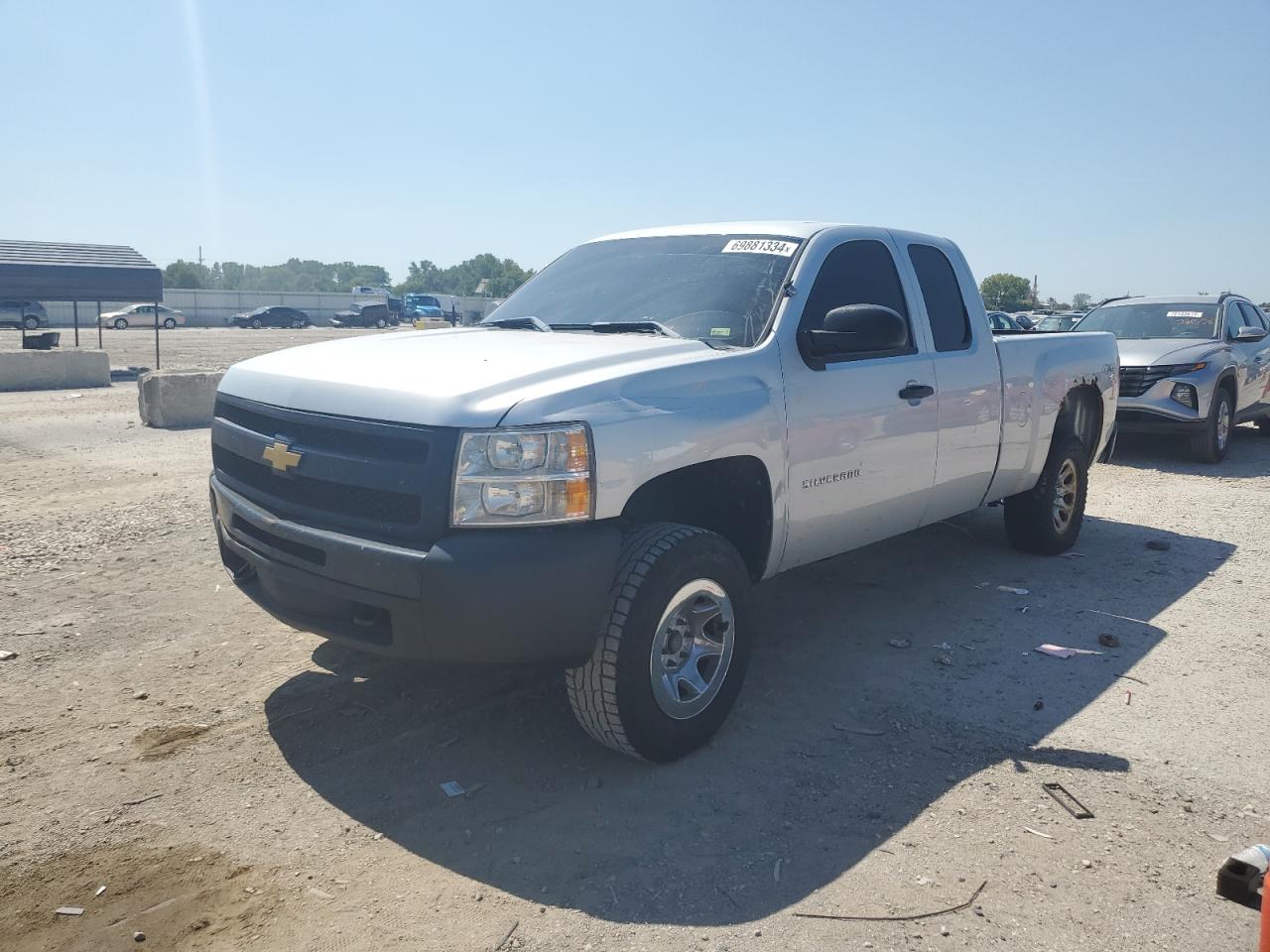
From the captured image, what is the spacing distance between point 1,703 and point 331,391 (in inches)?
81.6

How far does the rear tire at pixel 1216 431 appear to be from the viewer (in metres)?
10.9

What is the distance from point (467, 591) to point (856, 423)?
2.14 m

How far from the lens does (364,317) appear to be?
61312 millimetres

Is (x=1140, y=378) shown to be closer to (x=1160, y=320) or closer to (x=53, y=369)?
(x=1160, y=320)

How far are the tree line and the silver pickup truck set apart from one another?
119903 millimetres

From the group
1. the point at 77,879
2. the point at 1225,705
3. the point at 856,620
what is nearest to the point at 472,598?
the point at 77,879

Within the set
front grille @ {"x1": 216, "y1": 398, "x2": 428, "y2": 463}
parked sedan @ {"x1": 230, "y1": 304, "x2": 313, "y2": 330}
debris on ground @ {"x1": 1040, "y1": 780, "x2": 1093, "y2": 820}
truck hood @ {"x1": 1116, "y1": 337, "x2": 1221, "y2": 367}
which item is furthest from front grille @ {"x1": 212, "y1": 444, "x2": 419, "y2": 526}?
parked sedan @ {"x1": 230, "y1": 304, "x2": 313, "y2": 330}

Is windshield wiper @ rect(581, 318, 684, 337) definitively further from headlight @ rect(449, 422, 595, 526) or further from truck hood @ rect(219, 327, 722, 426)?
headlight @ rect(449, 422, 595, 526)

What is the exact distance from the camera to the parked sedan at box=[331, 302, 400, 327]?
61344 mm

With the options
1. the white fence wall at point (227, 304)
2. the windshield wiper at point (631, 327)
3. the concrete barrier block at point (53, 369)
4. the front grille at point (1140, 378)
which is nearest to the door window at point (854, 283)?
the windshield wiper at point (631, 327)

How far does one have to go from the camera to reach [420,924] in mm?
2830

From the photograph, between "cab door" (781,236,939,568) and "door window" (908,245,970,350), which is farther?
"door window" (908,245,970,350)

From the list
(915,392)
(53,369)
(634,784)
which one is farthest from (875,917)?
(53,369)

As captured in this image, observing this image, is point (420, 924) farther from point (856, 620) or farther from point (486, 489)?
point (856, 620)
